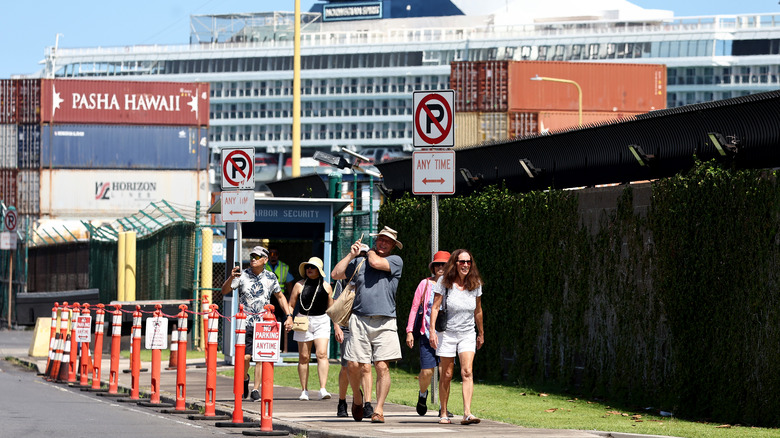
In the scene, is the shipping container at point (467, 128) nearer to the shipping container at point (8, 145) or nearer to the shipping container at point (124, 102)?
the shipping container at point (124, 102)

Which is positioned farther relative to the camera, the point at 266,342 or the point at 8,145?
the point at 8,145

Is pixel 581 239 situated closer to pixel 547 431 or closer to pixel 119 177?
pixel 547 431

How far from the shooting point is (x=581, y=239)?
17.8 meters

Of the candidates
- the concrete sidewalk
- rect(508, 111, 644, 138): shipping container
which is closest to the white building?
rect(508, 111, 644, 138): shipping container

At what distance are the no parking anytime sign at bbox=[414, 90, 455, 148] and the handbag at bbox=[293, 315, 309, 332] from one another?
9.64ft

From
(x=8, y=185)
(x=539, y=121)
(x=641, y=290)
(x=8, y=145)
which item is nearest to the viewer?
(x=641, y=290)

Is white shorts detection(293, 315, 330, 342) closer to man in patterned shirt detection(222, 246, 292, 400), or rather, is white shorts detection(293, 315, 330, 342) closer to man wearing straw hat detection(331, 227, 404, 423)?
man in patterned shirt detection(222, 246, 292, 400)

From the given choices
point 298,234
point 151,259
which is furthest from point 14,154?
point 298,234

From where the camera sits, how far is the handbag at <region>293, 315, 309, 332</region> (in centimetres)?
1702

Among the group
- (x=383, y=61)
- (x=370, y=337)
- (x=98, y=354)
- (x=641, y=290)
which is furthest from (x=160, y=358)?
(x=383, y=61)

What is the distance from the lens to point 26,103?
2687 inches

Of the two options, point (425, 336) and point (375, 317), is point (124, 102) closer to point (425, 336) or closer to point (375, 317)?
point (425, 336)

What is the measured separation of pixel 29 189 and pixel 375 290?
54.7 meters

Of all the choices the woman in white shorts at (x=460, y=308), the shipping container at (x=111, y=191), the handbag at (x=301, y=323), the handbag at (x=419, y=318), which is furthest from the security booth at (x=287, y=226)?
the shipping container at (x=111, y=191)
